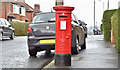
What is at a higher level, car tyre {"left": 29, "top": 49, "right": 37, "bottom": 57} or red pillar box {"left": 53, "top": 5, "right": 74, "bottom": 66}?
red pillar box {"left": 53, "top": 5, "right": 74, "bottom": 66}

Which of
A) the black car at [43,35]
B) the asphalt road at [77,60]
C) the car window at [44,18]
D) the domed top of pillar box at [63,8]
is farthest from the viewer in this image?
the car window at [44,18]

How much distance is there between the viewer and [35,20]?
9.48 meters

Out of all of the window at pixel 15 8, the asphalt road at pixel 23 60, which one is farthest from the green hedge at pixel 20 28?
the asphalt road at pixel 23 60

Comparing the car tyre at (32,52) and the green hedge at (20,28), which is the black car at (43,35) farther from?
the green hedge at (20,28)

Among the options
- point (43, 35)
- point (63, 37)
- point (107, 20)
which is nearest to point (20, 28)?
point (107, 20)

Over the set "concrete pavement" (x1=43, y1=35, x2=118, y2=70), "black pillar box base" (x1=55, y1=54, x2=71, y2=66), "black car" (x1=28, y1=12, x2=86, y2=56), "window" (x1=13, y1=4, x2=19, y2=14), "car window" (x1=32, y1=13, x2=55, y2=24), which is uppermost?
"window" (x1=13, y1=4, x2=19, y2=14)

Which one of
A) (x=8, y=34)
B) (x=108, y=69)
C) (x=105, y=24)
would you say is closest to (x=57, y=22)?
(x=108, y=69)

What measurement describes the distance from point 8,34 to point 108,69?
15.7 m

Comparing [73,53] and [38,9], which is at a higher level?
[38,9]

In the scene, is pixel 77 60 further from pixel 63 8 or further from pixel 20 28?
pixel 20 28

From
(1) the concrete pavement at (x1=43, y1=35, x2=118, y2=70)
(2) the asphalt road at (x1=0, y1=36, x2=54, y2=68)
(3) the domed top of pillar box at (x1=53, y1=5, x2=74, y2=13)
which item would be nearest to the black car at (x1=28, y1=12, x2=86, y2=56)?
(2) the asphalt road at (x1=0, y1=36, x2=54, y2=68)

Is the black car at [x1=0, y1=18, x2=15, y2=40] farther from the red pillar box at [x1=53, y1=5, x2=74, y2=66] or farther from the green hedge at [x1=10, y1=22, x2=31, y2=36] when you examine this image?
the green hedge at [x1=10, y1=22, x2=31, y2=36]

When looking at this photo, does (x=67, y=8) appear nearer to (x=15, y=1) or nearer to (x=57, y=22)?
(x=57, y=22)

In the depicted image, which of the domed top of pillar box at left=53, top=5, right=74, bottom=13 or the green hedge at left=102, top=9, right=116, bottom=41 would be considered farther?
the green hedge at left=102, top=9, right=116, bottom=41
